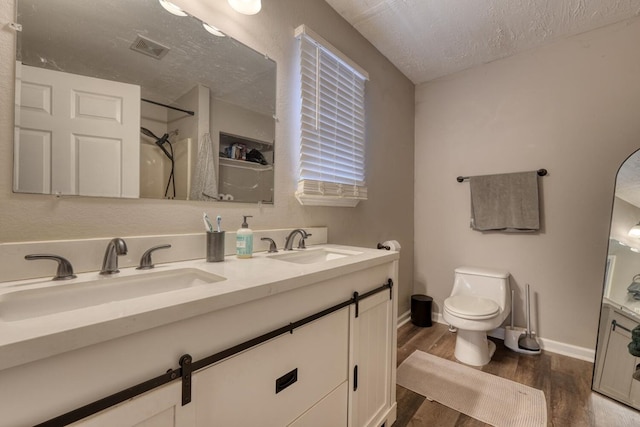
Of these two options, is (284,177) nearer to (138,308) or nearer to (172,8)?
(172,8)

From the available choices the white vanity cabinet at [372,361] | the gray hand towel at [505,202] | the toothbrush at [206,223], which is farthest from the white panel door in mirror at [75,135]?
the gray hand towel at [505,202]

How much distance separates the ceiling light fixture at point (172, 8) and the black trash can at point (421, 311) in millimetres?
2669

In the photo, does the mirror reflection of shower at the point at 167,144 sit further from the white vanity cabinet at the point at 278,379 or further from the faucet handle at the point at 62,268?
the white vanity cabinet at the point at 278,379

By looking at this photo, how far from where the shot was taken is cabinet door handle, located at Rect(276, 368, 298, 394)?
830 mm

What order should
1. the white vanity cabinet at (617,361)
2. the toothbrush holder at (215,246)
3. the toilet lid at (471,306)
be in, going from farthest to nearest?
the toilet lid at (471,306) < the white vanity cabinet at (617,361) < the toothbrush holder at (215,246)

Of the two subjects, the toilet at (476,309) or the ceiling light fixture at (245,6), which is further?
the toilet at (476,309)

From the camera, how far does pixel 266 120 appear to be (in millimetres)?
1461

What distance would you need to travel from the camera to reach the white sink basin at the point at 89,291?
27.0 inches

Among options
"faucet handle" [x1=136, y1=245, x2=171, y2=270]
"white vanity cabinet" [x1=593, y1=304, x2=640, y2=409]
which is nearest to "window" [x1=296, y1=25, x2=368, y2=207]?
"faucet handle" [x1=136, y1=245, x2=171, y2=270]

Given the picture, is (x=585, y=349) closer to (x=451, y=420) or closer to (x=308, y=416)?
(x=451, y=420)

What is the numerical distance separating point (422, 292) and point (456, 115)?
1761 millimetres

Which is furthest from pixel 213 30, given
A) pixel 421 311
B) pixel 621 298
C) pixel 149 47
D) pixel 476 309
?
pixel 621 298

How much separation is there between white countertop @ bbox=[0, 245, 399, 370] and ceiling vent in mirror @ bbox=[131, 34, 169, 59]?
815 mm

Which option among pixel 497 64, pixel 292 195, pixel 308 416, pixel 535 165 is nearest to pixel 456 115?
pixel 497 64
